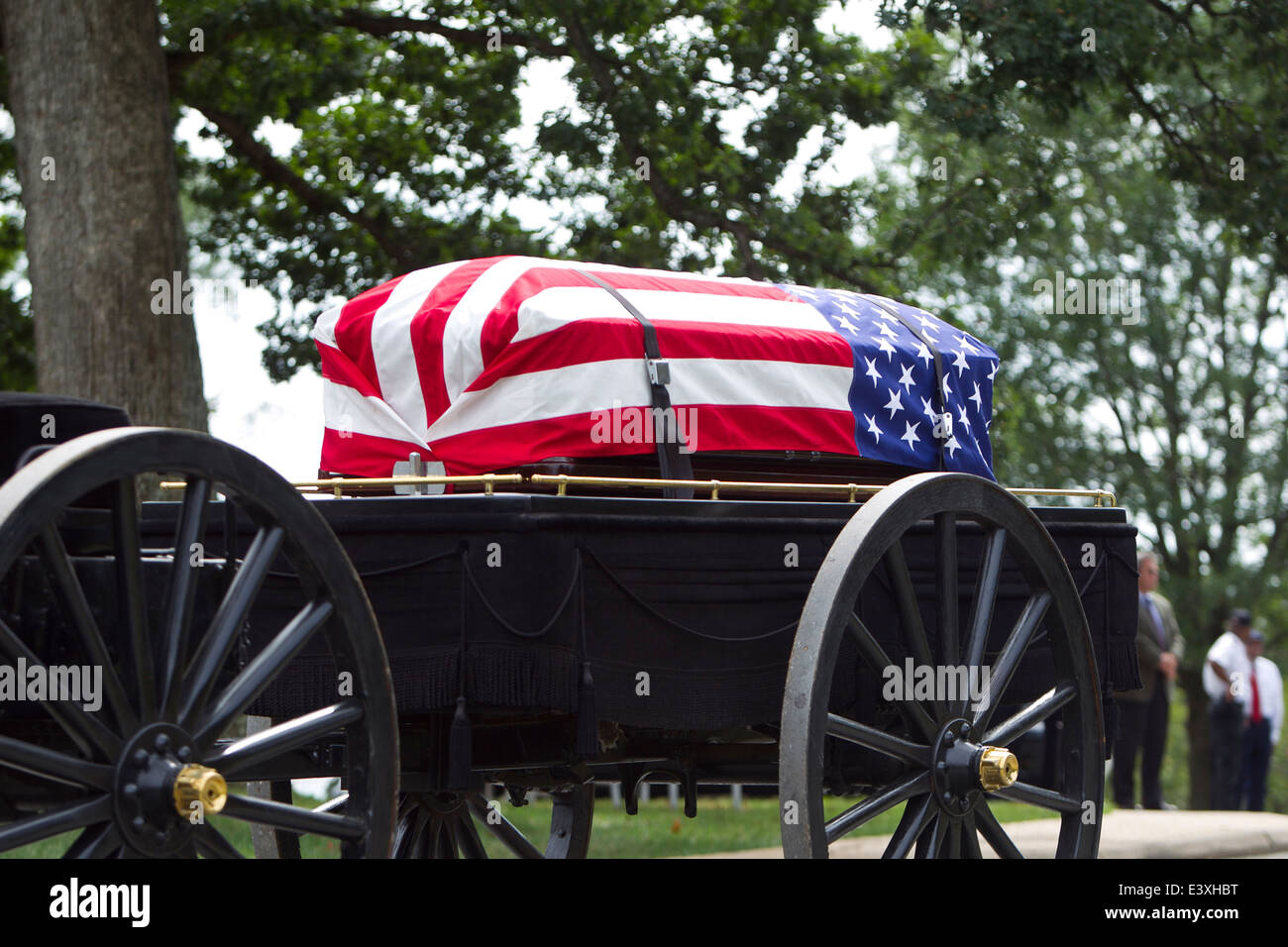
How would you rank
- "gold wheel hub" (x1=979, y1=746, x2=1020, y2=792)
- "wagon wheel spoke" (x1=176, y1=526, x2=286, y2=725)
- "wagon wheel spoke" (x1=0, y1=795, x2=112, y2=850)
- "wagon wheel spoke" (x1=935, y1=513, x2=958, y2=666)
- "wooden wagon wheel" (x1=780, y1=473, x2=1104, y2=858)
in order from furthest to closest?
"wagon wheel spoke" (x1=935, y1=513, x2=958, y2=666) → "gold wheel hub" (x1=979, y1=746, x2=1020, y2=792) → "wooden wagon wheel" (x1=780, y1=473, x2=1104, y2=858) → "wagon wheel spoke" (x1=176, y1=526, x2=286, y2=725) → "wagon wheel spoke" (x1=0, y1=795, x2=112, y2=850)

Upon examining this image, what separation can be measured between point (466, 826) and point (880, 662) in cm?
210

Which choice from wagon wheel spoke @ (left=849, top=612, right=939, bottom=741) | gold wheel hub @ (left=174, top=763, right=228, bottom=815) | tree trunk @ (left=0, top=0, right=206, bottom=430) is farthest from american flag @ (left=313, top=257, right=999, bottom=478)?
tree trunk @ (left=0, top=0, right=206, bottom=430)

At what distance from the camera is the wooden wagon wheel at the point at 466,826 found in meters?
5.79

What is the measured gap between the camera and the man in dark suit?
12.5m

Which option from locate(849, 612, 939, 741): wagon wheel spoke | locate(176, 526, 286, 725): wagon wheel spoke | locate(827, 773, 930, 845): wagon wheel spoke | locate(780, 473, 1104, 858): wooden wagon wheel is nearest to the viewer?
locate(176, 526, 286, 725): wagon wheel spoke

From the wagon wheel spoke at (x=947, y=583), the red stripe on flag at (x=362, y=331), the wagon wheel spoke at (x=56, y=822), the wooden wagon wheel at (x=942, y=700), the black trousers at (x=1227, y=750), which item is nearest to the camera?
the wagon wheel spoke at (x=56, y=822)

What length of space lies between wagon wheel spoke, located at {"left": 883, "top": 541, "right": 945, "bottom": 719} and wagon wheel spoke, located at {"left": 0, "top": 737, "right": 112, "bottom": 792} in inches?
88.9

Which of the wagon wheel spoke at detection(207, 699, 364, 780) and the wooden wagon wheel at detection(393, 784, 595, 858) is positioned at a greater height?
the wagon wheel spoke at detection(207, 699, 364, 780)

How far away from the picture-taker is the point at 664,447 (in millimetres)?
4922

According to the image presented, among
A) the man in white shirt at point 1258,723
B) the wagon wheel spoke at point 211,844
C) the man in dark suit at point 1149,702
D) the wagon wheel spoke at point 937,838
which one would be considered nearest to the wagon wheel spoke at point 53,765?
the wagon wheel spoke at point 211,844

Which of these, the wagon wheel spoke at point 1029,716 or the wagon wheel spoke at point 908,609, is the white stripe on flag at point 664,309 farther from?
the wagon wheel spoke at point 1029,716

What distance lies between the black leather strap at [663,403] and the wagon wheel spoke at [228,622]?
5.31 ft

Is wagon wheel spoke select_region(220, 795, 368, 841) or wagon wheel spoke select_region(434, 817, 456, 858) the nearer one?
wagon wheel spoke select_region(220, 795, 368, 841)

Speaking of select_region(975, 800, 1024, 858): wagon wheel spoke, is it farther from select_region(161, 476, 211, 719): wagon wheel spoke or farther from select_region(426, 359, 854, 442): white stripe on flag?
select_region(161, 476, 211, 719): wagon wheel spoke
